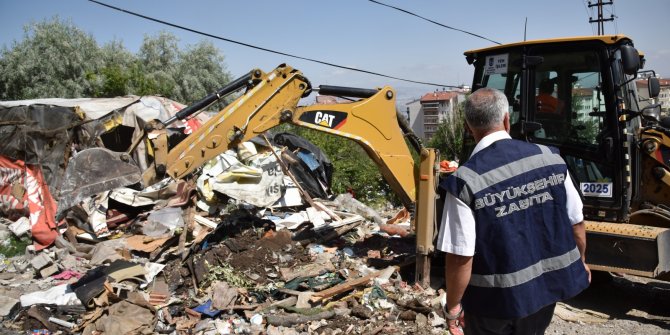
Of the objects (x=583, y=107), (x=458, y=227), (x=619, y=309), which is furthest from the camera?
(x=619, y=309)

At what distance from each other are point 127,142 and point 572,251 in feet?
36.0

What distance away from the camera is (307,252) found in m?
6.70

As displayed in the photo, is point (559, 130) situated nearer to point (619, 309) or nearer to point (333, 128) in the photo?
point (619, 309)

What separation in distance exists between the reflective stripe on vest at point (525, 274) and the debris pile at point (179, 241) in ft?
8.48

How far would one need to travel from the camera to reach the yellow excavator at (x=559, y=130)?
5.02 metres

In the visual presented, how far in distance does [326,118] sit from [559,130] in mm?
2509

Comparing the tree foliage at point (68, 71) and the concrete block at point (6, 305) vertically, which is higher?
the tree foliage at point (68, 71)

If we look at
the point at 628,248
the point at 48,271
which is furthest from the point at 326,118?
the point at 48,271

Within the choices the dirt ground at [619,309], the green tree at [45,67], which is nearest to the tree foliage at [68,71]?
the green tree at [45,67]

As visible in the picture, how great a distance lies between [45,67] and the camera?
924 inches

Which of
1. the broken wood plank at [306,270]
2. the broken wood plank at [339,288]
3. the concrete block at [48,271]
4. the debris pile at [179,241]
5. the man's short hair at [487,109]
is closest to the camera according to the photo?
the man's short hair at [487,109]

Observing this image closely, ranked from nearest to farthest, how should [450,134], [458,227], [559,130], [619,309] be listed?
1. [458,227]
2. [559,130]
3. [619,309]
4. [450,134]

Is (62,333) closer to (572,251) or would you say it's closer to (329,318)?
(329,318)

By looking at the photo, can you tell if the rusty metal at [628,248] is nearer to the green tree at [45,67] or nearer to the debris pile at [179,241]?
the debris pile at [179,241]
